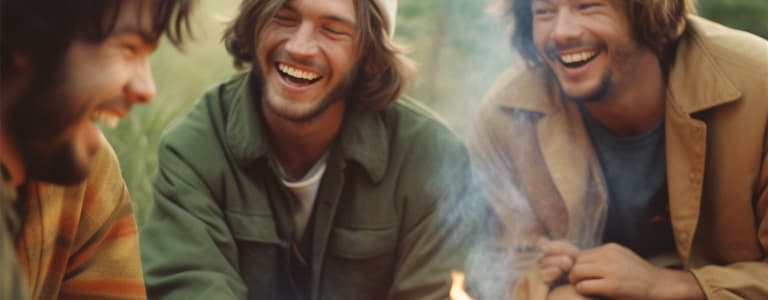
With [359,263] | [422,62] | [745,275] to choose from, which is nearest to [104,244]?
[359,263]

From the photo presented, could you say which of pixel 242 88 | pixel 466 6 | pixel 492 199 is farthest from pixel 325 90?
pixel 466 6

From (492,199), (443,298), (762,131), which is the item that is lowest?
(443,298)

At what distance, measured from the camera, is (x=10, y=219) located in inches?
99.0

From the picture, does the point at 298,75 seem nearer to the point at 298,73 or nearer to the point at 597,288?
the point at 298,73

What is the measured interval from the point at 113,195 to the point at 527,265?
1671 millimetres

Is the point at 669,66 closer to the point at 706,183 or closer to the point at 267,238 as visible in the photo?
the point at 706,183

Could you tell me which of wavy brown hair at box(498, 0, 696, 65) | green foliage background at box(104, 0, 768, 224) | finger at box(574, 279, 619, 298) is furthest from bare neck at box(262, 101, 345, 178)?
finger at box(574, 279, 619, 298)

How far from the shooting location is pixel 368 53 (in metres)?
4.05

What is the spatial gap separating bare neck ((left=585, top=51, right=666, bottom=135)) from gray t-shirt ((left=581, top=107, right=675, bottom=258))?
0.05 meters

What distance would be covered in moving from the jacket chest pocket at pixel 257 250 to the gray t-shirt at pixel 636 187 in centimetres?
122

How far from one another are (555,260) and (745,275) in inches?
26.2

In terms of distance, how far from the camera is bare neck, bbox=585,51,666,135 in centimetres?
406

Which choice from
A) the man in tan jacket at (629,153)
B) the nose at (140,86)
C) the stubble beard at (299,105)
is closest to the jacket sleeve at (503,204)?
the man in tan jacket at (629,153)

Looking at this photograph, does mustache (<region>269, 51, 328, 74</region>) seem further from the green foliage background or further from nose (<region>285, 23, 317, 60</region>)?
the green foliage background
